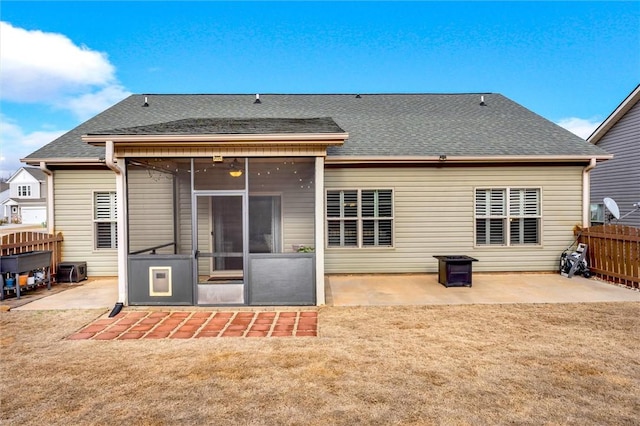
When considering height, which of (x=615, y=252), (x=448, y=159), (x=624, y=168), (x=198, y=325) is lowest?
(x=198, y=325)

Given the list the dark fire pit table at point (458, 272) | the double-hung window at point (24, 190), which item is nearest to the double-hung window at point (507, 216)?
the dark fire pit table at point (458, 272)

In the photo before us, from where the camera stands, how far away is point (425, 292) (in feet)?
22.6

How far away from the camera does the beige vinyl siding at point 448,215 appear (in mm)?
8562

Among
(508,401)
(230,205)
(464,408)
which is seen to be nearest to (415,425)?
(464,408)

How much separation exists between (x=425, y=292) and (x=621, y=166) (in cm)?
1100

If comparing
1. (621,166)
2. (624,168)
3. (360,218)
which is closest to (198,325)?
(360,218)

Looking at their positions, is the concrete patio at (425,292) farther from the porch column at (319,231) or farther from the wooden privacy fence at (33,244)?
the wooden privacy fence at (33,244)

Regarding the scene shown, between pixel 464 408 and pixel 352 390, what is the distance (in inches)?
36.2

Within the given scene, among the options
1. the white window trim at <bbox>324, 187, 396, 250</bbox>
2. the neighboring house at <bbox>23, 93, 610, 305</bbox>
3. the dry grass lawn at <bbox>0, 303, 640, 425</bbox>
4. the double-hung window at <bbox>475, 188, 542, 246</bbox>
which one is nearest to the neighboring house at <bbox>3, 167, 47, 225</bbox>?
the neighboring house at <bbox>23, 93, 610, 305</bbox>

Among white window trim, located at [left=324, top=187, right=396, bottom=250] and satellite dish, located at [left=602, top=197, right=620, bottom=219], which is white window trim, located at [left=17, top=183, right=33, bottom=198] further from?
satellite dish, located at [left=602, top=197, right=620, bottom=219]

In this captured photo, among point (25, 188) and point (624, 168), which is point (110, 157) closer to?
point (624, 168)

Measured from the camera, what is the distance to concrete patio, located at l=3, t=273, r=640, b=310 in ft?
20.3

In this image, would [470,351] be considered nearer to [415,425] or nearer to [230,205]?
[415,425]

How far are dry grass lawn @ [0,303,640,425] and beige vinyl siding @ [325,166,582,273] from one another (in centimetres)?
341
